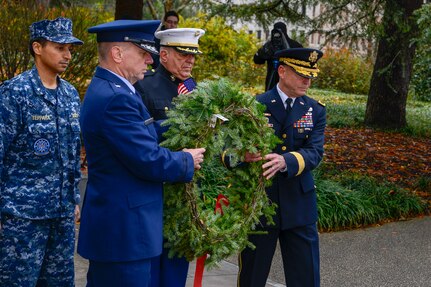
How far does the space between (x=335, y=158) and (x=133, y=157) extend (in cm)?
892

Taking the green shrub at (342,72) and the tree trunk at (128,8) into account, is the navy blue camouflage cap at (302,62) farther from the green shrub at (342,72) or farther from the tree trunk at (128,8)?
the green shrub at (342,72)

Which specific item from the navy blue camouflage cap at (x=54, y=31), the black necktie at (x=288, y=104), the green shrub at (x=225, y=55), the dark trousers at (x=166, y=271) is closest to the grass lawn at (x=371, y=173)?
the black necktie at (x=288, y=104)

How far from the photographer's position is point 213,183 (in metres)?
8.27

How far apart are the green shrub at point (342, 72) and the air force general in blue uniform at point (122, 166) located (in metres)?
24.8

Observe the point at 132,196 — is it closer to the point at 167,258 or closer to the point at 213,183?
the point at 167,258

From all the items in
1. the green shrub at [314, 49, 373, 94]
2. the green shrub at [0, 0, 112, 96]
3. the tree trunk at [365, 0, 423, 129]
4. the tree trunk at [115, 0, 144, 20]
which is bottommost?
the green shrub at [314, 49, 373, 94]

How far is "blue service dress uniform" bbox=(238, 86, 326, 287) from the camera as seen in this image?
5.10 m

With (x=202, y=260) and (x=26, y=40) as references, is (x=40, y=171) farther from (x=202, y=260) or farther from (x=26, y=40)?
(x=26, y=40)

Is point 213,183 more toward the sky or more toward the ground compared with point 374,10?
more toward the ground

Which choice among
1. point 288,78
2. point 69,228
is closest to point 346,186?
point 288,78

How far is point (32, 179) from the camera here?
14.8 feet

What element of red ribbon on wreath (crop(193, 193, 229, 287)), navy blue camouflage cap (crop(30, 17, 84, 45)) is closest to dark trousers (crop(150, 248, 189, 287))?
red ribbon on wreath (crop(193, 193, 229, 287))

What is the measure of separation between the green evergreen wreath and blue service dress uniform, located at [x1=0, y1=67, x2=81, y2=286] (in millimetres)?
751

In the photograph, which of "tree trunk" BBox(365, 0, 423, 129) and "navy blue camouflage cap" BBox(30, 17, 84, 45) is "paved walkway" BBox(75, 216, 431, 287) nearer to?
"navy blue camouflage cap" BBox(30, 17, 84, 45)
